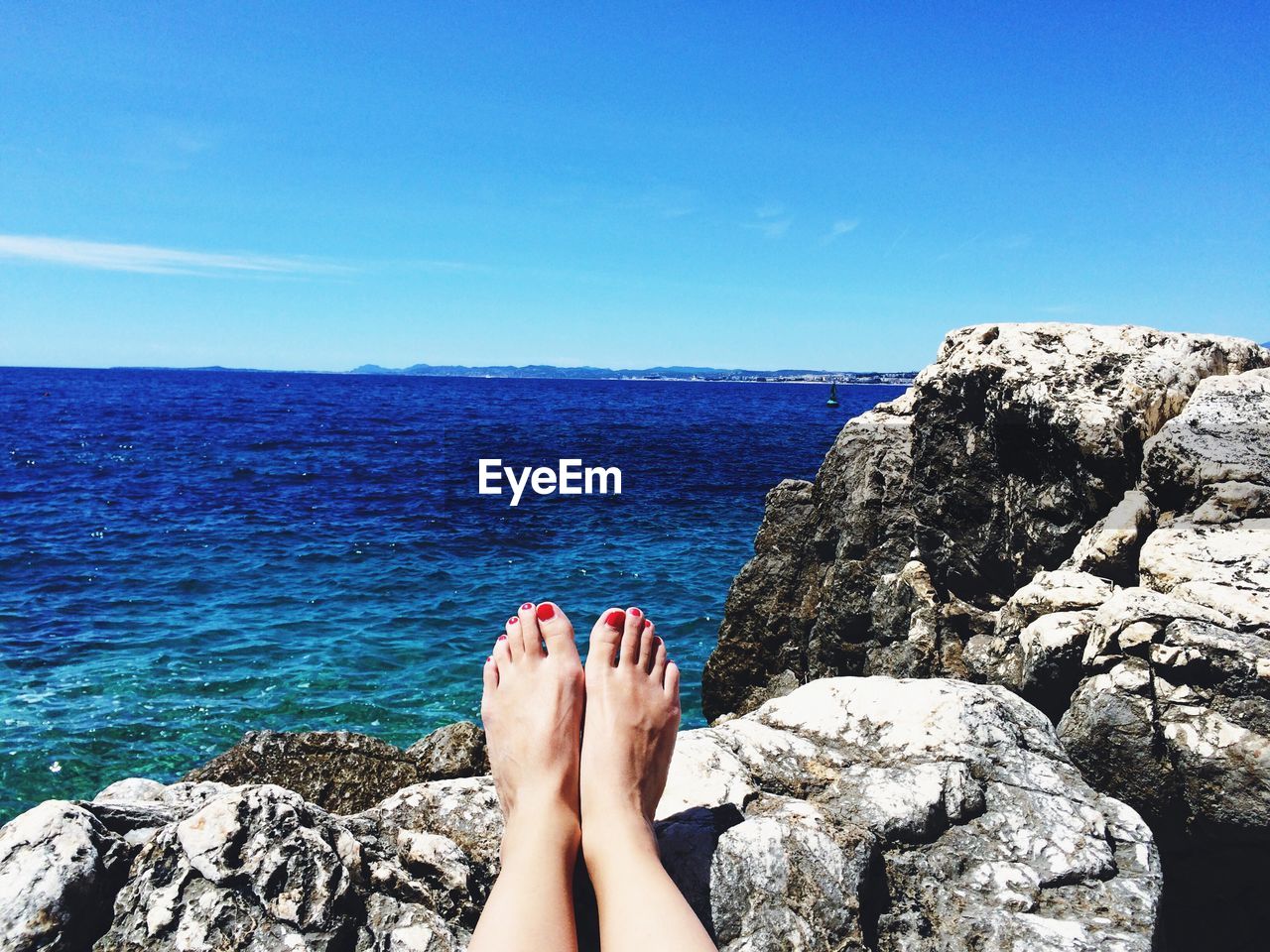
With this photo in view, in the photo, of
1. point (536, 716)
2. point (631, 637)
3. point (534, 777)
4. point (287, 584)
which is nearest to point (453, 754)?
point (536, 716)

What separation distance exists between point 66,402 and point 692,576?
177 feet

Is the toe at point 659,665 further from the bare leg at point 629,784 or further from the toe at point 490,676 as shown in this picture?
the toe at point 490,676

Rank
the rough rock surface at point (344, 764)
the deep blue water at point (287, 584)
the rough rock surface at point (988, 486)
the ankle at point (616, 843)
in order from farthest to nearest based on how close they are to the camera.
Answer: the deep blue water at point (287, 584)
the rough rock surface at point (344, 764)
the rough rock surface at point (988, 486)
the ankle at point (616, 843)

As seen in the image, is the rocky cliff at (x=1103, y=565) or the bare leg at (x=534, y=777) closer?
the bare leg at (x=534, y=777)

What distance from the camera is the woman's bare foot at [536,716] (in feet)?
7.39

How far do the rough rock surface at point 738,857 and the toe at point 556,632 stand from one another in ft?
2.19

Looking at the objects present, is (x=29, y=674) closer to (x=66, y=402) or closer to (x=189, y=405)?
(x=189, y=405)

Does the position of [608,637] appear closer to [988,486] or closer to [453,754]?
[453,754]

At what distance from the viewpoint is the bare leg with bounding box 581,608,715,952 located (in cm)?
168

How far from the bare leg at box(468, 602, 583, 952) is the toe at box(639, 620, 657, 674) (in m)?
0.24

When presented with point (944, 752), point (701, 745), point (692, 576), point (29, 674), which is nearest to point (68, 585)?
point (29, 674)

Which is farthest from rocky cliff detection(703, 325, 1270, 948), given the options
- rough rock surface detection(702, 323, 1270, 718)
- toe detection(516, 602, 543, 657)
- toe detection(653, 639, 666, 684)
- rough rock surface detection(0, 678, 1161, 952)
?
toe detection(516, 602, 543, 657)

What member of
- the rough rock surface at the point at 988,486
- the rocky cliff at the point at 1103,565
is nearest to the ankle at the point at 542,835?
the rocky cliff at the point at 1103,565

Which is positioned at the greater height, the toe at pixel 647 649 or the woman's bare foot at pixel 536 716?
the toe at pixel 647 649
